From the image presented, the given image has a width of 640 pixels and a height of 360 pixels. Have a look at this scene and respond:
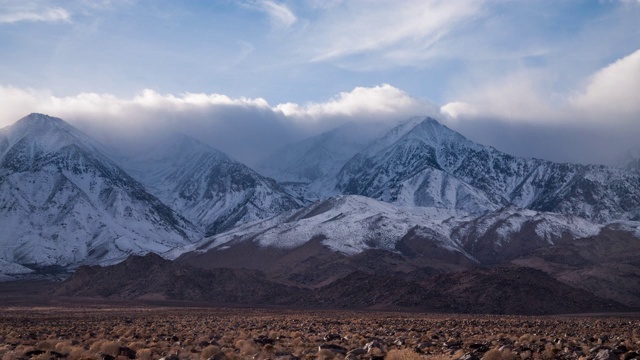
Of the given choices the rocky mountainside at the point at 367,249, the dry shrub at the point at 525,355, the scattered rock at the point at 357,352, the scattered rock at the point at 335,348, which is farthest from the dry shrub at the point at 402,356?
the rocky mountainside at the point at 367,249

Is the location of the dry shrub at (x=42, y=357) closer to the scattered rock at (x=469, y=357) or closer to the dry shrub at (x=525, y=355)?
the scattered rock at (x=469, y=357)

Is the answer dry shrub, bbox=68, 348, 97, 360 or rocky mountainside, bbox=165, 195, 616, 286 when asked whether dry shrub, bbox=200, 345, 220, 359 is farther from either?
rocky mountainside, bbox=165, 195, 616, 286

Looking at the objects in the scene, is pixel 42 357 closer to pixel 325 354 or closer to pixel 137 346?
pixel 137 346

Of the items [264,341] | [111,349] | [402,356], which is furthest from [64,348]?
[402,356]

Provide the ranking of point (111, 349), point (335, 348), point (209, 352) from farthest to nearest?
point (335, 348) → point (111, 349) → point (209, 352)

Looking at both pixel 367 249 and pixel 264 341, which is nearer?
pixel 264 341

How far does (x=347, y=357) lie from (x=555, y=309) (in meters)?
80.8

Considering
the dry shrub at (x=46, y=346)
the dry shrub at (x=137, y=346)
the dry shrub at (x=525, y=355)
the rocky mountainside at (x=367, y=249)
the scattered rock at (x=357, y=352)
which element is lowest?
the dry shrub at (x=46, y=346)

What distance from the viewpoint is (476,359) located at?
2570 centimetres

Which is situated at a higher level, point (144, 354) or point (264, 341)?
point (264, 341)

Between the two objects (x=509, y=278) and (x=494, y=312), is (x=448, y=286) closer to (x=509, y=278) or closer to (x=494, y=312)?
(x=509, y=278)

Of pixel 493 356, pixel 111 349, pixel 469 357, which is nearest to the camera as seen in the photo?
pixel 469 357

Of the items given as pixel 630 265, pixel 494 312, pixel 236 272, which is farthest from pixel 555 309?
pixel 236 272

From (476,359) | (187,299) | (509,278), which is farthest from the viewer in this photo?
(187,299)
